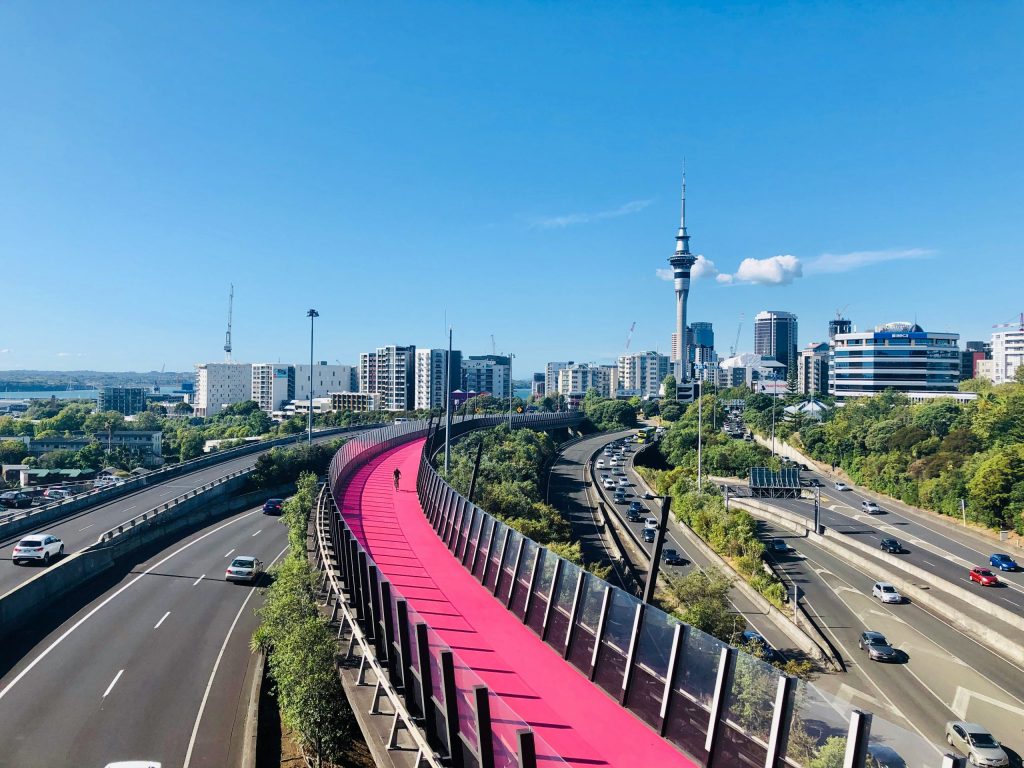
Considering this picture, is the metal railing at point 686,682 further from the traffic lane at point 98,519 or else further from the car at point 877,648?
the traffic lane at point 98,519

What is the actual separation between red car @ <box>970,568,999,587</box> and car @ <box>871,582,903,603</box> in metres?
5.40

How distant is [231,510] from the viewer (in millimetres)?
54375

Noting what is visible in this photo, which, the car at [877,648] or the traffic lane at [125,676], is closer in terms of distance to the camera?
the traffic lane at [125,676]

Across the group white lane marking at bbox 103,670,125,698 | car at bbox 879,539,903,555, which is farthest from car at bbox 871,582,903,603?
white lane marking at bbox 103,670,125,698

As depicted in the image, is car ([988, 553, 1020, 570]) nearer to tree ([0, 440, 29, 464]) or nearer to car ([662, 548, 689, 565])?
car ([662, 548, 689, 565])

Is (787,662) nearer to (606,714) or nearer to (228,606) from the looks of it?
(606,714)

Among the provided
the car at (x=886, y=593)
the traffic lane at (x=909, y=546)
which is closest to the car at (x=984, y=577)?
the traffic lane at (x=909, y=546)

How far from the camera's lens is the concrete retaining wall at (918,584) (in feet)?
111

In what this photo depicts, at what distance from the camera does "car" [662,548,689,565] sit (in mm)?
47428

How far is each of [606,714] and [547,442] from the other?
85342mm

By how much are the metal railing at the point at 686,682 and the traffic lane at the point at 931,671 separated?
17.9 metres

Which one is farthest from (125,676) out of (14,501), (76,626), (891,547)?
(14,501)

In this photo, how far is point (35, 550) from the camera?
3212cm

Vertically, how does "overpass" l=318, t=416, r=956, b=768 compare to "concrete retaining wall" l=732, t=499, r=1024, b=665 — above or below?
above
